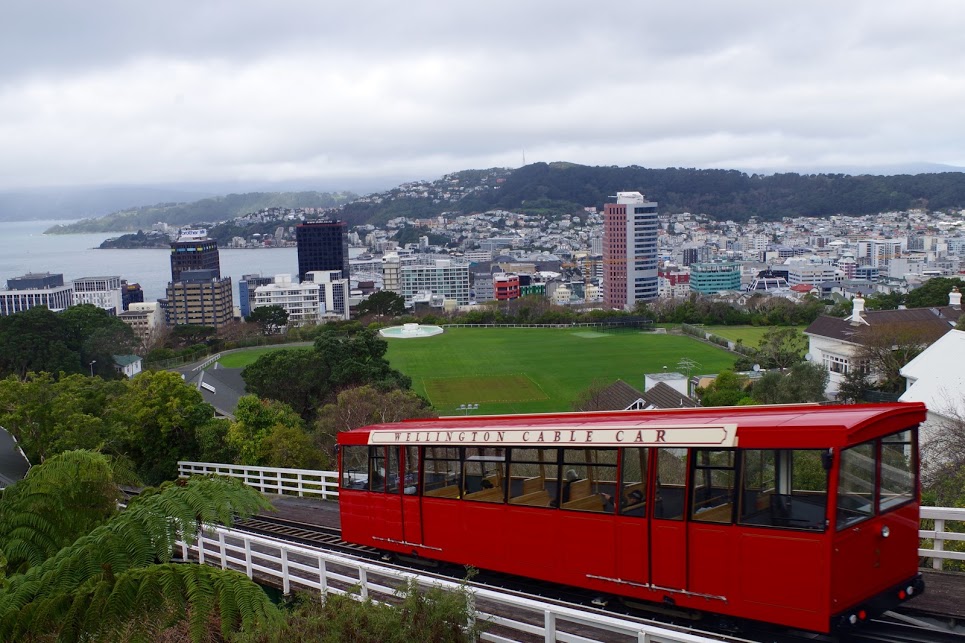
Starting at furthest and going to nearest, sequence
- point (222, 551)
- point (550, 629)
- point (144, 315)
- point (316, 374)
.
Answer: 1. point (144, 315)
2. point (316, 374)
3. point (222, 551)
4. point (550, 629)

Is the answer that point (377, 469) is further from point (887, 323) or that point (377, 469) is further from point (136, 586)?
point (887, 323)

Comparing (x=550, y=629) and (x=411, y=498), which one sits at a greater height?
(x=550, y=629)

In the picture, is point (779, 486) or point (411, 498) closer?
point (779, 486)

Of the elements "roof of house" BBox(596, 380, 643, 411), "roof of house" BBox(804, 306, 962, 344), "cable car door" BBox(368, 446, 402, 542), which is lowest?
"roof of house" BBox(596, 380, 643, 411)

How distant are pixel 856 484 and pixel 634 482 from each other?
6.54ft

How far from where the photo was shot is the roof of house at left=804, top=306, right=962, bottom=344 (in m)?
44.0

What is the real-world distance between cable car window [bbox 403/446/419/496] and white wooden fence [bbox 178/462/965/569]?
5.02 m

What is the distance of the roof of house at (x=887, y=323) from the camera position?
144 ft

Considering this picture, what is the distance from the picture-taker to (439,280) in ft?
547

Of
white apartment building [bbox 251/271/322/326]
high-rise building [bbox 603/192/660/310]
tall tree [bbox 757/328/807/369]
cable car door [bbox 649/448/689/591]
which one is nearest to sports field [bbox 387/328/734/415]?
tall tree [bbox 757/328/807/369]

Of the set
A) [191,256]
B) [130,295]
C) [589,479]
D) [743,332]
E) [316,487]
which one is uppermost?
[589,479]

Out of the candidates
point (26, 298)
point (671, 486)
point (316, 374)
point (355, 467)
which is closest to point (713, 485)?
point (671, 486)

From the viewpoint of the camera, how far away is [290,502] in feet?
54.9

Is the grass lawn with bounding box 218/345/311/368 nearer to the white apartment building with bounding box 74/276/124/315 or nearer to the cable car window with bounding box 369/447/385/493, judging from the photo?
the cable car window with bounding box 369/447/385/493
